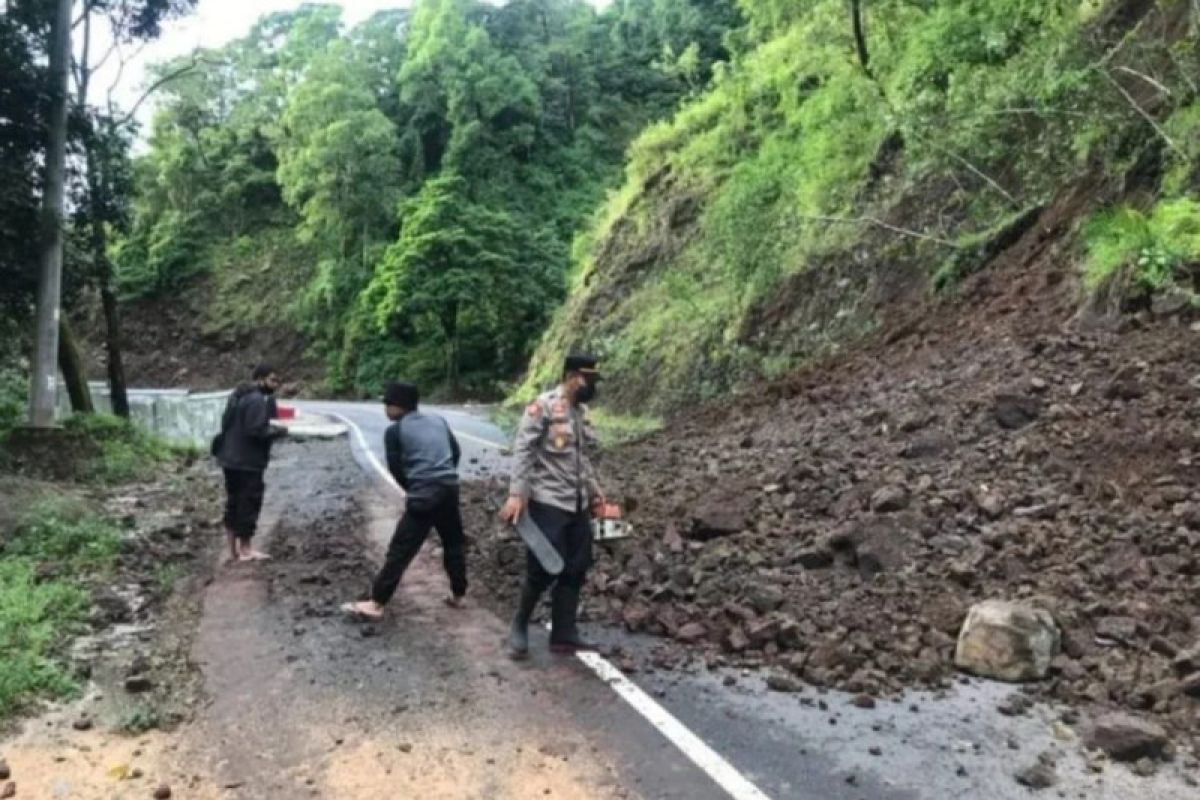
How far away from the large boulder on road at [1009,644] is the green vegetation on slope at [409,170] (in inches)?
1395

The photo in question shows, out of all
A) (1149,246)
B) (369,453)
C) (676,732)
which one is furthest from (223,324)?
(676,732)

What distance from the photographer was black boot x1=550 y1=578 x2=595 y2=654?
20.5 ft

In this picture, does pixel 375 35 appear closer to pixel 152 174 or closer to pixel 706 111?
pixel 152 174

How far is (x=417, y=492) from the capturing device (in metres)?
7.18

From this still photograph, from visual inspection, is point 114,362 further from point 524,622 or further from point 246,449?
point 524,622

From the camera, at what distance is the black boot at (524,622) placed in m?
6.20

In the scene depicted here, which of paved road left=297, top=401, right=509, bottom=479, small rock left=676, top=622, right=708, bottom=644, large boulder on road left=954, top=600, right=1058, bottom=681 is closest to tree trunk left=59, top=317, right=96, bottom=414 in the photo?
paved road left=297, top=401, right=509, bottom=479

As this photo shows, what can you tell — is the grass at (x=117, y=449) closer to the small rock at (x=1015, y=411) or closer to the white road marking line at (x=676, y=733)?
the white road marking line at (x=676, y=733)

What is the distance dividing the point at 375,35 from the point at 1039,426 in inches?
2470

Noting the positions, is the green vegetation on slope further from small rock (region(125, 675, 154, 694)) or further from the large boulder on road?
small rock (region(125, 675, 154, 694))

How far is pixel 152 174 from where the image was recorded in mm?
61938

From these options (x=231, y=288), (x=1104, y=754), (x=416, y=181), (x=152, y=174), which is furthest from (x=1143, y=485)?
(x=152, y=174)

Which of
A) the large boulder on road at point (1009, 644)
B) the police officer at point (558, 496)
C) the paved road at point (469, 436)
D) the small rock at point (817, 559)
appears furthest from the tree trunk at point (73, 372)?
the large boulder on road at point (1009, 644)

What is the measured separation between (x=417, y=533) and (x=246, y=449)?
2850 millimetres
